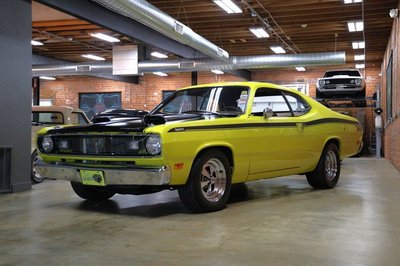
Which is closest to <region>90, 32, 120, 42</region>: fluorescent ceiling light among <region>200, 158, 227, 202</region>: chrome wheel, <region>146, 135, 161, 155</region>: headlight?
<region>200, 158, 227, 202</region>: chrome wheel

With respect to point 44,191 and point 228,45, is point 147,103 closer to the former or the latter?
point 228,45

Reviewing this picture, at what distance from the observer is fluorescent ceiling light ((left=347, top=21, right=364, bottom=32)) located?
14.6 meters

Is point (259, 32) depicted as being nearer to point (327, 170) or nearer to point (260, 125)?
point (327, 170)

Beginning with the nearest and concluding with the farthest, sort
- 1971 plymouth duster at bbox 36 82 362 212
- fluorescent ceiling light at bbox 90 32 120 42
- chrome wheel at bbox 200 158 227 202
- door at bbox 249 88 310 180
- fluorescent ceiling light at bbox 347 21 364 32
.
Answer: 1971 plymouth duster at bbox 36 82 362 212
chrome wheel at bbox 200 158 227 202
door at bbox 249 88 310 180
fluorescent ceiling light at bbox 347 21 364 32
fluorescent ceiling light at bbox 90 32 120 42

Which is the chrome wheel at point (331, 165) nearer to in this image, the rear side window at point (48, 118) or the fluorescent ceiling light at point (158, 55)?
the rear side window at point (48, 118)

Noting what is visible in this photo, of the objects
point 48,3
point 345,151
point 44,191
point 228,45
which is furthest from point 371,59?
point 44,191

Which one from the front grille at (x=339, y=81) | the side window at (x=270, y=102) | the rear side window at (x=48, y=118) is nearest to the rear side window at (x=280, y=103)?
the side window at (x=270, y=102)

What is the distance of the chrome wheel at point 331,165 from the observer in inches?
300

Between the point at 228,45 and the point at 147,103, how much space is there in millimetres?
10444

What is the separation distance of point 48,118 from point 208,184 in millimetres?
6247

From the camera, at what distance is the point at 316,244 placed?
400cm

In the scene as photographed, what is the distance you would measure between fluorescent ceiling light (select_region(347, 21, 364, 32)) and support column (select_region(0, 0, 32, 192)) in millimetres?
10369

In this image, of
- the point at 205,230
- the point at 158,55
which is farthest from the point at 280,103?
the point at 158,55

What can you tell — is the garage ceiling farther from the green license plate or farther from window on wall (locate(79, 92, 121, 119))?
the green license plate
